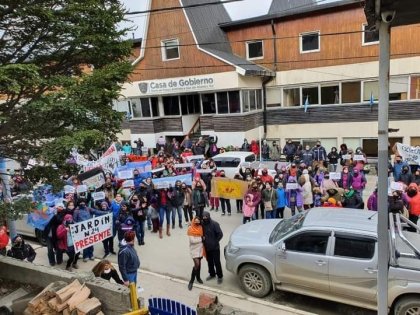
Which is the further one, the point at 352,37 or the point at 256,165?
the point at 352,37

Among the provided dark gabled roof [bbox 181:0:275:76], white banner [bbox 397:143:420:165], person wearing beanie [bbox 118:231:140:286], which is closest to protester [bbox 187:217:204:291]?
person wearing beanie [bbox 118:231:140:286]

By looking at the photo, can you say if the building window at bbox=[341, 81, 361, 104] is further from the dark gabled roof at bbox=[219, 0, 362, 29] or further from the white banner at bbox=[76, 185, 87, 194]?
the white banner at bbox=[76, 185, 87, 194]

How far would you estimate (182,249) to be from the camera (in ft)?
34.8

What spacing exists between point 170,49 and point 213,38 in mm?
2738

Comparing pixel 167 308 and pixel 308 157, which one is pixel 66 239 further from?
pixel 308 157

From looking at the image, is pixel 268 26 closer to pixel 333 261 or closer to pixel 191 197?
pixel 191 197

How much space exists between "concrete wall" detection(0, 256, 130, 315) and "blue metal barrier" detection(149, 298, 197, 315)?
484mm

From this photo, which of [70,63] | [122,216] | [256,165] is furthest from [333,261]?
[256,165]

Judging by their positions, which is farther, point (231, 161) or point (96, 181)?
point (231, 161)

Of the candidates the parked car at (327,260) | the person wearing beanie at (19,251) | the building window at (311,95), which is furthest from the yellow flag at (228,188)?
the building window at (311,95)

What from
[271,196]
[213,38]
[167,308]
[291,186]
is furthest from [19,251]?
[213,38]

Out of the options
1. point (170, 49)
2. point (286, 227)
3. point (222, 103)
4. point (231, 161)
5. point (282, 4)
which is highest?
point (282, 4)

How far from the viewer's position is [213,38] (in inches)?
924

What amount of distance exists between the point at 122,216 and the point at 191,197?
9.10 feet
